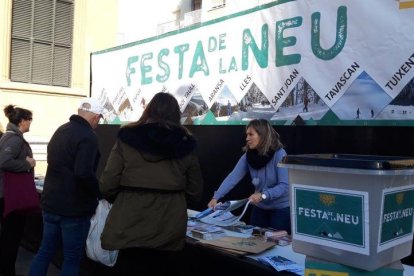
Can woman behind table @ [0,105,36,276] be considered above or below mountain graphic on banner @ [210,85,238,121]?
below

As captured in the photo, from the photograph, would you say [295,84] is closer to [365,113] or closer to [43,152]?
[365,113]

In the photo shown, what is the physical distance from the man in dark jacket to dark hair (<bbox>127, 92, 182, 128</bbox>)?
678 millimetres

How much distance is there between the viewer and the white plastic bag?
3.29 metres

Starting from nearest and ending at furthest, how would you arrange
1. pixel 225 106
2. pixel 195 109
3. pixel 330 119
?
pixel 330 119 → pixel 225 106 → pixel 195 109

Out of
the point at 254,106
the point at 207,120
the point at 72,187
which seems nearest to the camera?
the point at 72,187

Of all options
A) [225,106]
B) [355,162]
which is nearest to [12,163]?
[225,106]

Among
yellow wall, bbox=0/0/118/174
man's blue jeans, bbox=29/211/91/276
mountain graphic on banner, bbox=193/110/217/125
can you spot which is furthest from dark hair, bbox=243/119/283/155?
yellow wall, bbox=0/0/118/174

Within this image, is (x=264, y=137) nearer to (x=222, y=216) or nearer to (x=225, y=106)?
(x=222, y=216)

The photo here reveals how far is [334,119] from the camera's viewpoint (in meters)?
3.63

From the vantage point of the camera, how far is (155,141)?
94.3 inches

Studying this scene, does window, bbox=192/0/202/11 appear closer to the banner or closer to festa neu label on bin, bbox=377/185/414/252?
the banner

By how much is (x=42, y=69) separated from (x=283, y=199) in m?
6.57

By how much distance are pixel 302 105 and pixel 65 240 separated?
2208 millimetres

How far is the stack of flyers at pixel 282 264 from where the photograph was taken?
88.2 inches
